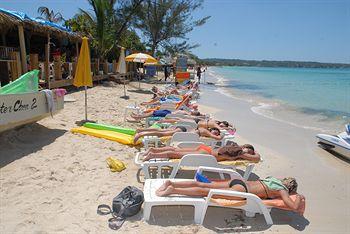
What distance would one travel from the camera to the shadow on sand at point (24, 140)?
5.12m

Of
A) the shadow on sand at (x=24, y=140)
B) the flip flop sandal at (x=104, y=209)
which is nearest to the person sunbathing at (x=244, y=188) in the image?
the flip flop sandal at (x=104, y=209)

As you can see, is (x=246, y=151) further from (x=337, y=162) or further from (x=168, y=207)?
(x=337, y=162)

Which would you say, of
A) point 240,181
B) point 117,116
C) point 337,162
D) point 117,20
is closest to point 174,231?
point 240,181

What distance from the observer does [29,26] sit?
32.9 ft

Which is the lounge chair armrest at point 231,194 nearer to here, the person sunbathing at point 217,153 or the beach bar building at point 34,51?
the person sunbathing at point 217,153

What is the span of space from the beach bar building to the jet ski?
8.66 m

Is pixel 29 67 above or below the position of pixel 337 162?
above

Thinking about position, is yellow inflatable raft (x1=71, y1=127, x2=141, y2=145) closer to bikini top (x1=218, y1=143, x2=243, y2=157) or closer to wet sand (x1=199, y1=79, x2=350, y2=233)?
bikini top (x1=218, y1=143, x2=243, y2=157)

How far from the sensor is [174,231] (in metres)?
3.59

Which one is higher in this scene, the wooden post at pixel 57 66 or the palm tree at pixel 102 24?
the palm tree at pixel 102 24

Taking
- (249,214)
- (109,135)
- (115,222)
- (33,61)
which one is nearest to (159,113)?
(109,135)

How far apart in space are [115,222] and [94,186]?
967 mm

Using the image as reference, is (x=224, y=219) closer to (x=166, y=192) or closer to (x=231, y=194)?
(x=231, y=194)

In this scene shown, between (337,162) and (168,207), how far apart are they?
4444 millimetres
